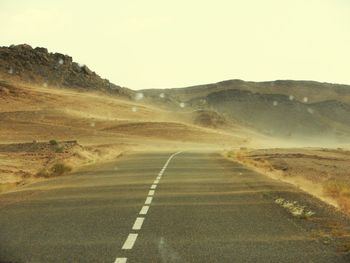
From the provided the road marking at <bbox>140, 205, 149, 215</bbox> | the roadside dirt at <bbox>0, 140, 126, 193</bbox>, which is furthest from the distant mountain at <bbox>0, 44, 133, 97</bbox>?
the road marking at <bbox>140, 205, 149, 215</bbox>

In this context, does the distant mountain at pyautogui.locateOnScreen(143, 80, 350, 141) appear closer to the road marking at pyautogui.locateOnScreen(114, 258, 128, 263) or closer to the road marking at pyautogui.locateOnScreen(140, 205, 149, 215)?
the road marking at pyautogui.locateOnScreen(140, 205, 149, 215)

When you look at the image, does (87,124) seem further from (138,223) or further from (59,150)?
(138,223)

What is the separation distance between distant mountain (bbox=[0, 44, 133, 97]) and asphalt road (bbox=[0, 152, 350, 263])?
405 feet

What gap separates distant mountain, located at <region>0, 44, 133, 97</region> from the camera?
14088 cm

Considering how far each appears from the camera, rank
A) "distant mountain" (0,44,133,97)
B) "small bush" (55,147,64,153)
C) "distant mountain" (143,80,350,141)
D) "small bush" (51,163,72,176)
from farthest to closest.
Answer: "distant mountain" (143,80,350,141) < "distant mountain" (0,44,133,97) < "small bush" (55,147,64,153) < "small bush" (51,163,72,176)

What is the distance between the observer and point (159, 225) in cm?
1172

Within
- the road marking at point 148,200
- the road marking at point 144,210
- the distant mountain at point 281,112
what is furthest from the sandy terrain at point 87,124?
the road marking at point 144,210

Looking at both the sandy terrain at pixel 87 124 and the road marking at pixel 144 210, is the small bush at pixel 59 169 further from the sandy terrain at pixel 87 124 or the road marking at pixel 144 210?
the sandy terrain at pixel 87 124

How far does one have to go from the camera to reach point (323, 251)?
9328 millimetres

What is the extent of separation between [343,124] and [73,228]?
174m

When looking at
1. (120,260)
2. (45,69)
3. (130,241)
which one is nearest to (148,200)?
(130,241)

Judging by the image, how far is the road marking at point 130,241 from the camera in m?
9.60

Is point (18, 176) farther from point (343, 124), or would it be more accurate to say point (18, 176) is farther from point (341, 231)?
point (343, 124)

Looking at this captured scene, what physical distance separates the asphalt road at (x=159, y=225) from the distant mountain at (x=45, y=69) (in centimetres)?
12344
